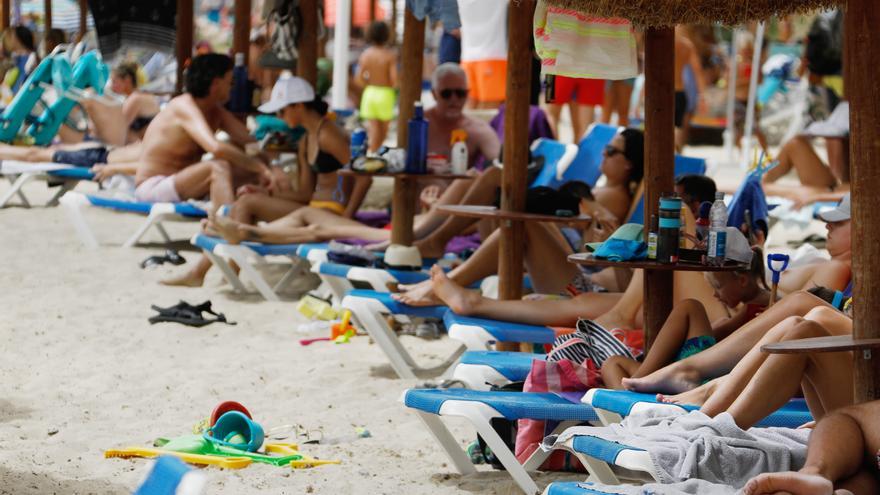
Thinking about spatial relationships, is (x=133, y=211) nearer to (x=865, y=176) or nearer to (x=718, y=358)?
(x=718, y=358)

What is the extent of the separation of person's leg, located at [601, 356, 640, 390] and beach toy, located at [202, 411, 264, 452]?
3.83 ft

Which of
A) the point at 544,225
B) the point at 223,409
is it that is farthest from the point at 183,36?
the point at 223,409

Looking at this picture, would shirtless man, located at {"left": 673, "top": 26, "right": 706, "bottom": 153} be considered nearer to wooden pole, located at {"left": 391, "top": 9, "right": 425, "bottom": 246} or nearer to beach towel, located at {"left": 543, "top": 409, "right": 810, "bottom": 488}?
wooden pole, located at {"left": 391, "top": 9, "right": 425, "bottom": 246}

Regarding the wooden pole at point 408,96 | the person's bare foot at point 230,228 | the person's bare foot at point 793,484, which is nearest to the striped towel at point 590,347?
the person's bare foot at point 793,484

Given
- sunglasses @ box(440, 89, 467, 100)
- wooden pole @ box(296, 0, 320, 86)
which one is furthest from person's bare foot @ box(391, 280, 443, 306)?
wooden pole @ box(296, 0, 320, 86)

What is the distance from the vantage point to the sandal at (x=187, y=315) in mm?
6887

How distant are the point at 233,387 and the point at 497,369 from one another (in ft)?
4.67

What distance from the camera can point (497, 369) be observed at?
4680 mm

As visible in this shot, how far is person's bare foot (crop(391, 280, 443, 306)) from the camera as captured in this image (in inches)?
226

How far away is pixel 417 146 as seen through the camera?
21.7ft

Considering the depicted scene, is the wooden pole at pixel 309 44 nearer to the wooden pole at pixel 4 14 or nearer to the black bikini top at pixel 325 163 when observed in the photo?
the black bikini top at pixel 325 163

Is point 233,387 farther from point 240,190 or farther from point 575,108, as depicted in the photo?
point 575,108

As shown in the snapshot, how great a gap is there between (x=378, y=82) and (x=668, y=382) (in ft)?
34.2

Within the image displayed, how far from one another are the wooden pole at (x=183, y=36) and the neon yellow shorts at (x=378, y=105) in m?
3.01
